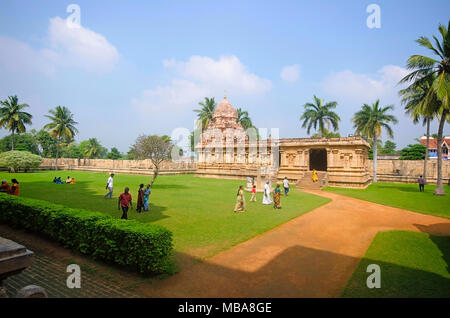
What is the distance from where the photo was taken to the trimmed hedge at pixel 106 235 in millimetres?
6102

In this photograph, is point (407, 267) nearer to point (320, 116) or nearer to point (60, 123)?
point (320, 116)

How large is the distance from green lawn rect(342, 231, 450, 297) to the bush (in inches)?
1916

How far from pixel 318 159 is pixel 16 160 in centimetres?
4647

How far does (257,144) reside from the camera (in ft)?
124

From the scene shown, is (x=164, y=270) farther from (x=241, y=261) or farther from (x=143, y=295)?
(x=241, y=261)

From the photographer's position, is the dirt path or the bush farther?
the bush

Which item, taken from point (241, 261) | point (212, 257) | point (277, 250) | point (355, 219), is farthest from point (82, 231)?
point (355, 219)

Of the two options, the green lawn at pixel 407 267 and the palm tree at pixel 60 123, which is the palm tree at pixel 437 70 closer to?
the green lawn at pixel 407 267

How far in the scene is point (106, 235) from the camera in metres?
6.74

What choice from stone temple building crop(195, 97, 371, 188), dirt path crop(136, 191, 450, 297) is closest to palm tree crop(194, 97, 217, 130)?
stone temple building crop(195, 97, 371, 188)

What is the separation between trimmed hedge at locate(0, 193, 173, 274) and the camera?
240 inches

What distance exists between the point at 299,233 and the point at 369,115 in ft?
104

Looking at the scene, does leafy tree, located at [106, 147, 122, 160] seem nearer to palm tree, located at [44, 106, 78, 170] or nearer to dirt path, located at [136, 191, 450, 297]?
palm tree, located at [44, 106, 78, 170]

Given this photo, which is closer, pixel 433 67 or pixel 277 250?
pixel 277 250
